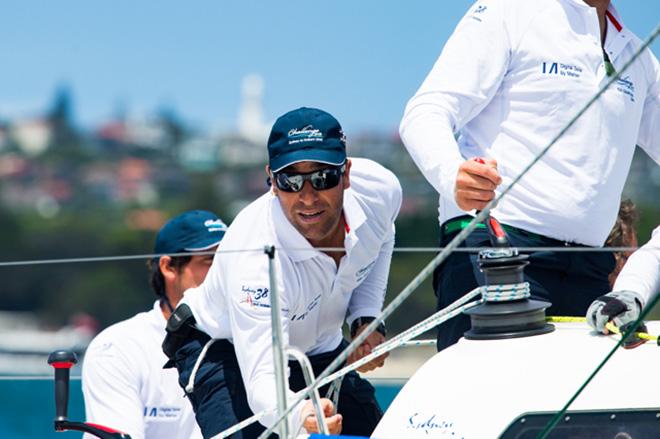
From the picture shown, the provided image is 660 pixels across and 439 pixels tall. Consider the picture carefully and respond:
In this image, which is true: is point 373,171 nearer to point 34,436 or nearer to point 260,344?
point 260,344

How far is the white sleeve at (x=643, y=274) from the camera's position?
9.16 feet

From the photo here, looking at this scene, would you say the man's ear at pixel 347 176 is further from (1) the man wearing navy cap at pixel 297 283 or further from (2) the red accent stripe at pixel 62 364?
(2) the red accent stripe at pixel 62 364

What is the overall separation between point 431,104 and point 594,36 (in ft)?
1.34

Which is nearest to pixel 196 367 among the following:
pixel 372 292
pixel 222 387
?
pixel 222 387

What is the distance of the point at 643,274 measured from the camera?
9.29 ft

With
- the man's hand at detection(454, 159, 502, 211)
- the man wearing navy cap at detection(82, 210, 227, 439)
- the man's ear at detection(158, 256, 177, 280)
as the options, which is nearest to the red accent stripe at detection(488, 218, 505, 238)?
the man's hand at detection(454, 159, 502, 211)

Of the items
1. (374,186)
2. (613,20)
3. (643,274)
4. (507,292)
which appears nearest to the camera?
(507,292)

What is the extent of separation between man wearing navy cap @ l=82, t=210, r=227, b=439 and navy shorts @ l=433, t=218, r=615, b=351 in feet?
3.70

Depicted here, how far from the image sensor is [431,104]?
295 centimetres

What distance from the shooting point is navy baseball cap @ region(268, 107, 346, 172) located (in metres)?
2.90

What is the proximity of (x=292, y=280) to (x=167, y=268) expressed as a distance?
137 cm

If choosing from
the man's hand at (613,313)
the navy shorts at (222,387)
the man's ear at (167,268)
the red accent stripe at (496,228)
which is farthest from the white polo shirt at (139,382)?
the man's hand at (613,313)

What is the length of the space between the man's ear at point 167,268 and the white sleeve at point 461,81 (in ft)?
4.84

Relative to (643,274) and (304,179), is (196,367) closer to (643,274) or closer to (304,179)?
(304,179)
